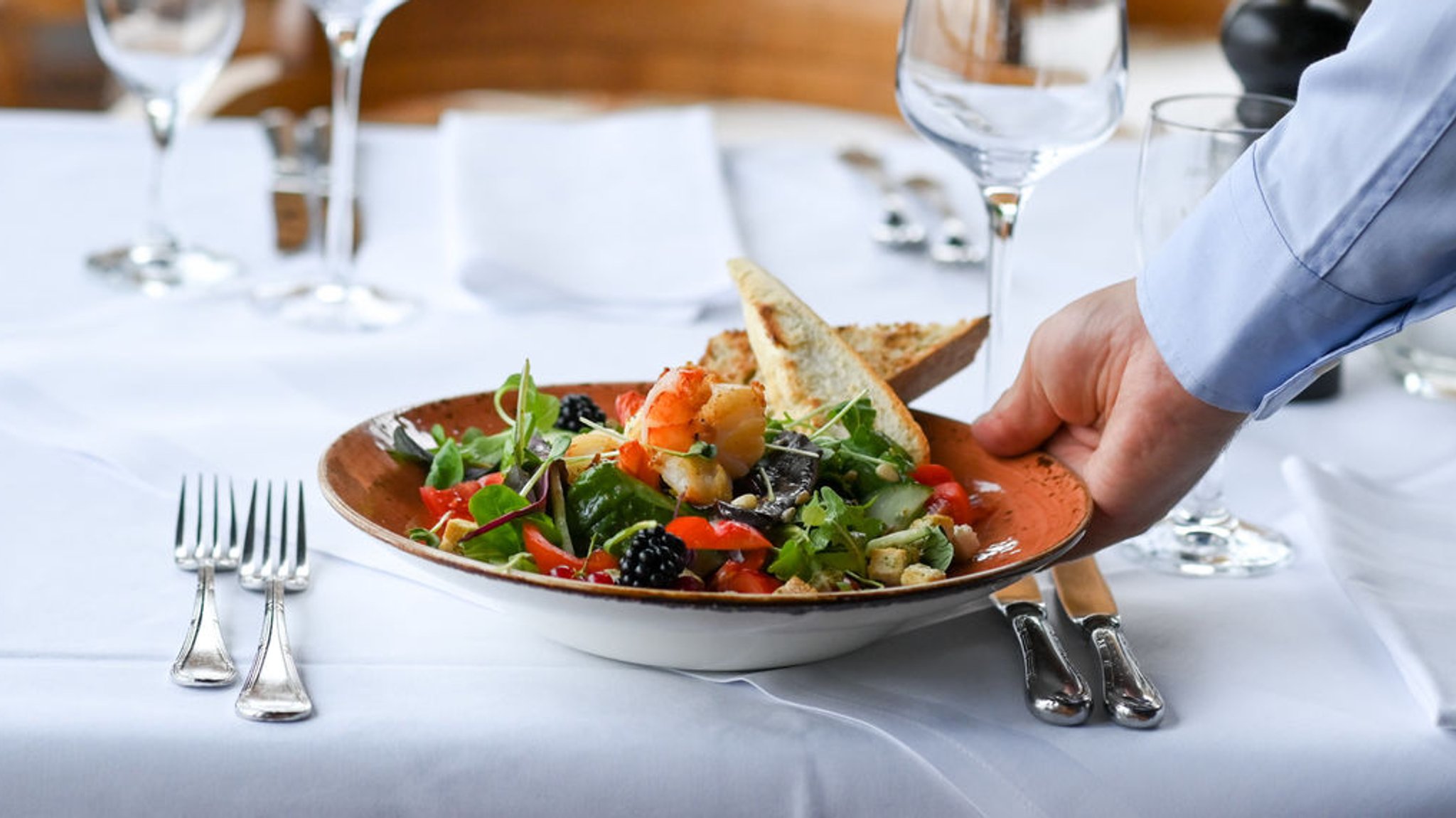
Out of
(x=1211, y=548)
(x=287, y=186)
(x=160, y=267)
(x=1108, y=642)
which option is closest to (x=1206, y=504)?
(x=1211, y=548)

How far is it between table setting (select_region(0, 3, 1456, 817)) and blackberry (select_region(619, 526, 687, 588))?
0.03 meters

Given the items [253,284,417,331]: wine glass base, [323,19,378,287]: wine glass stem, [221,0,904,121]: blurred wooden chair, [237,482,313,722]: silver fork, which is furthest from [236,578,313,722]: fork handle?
[221,0,904,121]: blurred wooden chair

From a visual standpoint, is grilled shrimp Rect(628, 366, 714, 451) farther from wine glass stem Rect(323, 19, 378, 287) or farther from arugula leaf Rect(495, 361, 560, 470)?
wine glass stem Rect(323, 19, 378, 287)

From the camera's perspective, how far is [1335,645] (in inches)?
40.9

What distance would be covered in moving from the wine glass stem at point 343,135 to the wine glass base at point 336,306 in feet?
0.08

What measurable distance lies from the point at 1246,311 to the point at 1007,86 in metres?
0.35

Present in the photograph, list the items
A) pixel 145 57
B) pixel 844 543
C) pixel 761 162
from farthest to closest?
pixel 761 162 → pixel 145 57 → pixel 844 543

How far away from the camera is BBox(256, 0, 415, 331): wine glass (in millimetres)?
1737

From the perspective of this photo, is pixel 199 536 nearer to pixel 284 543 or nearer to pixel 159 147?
pixel 284 543

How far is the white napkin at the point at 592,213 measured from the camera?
1795mm

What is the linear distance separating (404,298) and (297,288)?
13 centimetres

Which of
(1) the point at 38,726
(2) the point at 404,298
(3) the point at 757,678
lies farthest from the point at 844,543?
(2) the point at 404,298

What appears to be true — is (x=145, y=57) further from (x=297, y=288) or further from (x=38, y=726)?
(x=38, y=726)

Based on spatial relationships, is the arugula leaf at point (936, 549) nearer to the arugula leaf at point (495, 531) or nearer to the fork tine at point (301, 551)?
the arugula leaf at point (495, 531)
